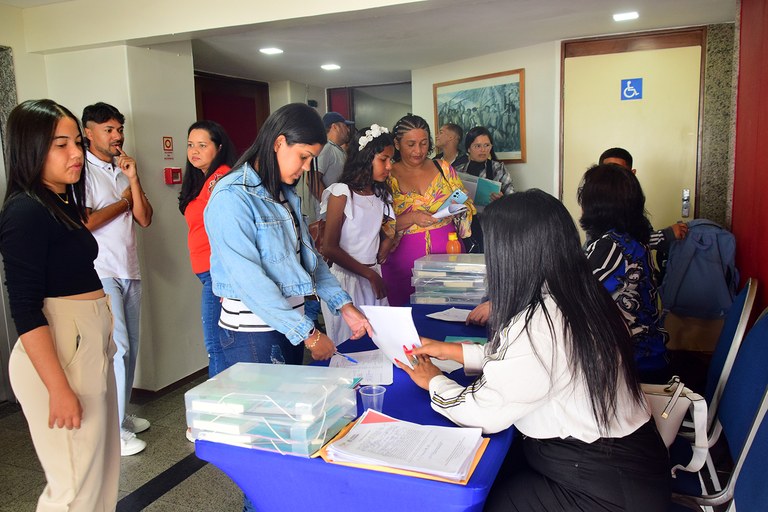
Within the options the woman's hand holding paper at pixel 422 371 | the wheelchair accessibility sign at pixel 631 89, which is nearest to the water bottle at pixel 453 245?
the woman's hand holding paper at pixel 422 371

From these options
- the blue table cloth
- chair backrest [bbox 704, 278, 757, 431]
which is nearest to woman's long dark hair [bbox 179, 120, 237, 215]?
the blue table cloth

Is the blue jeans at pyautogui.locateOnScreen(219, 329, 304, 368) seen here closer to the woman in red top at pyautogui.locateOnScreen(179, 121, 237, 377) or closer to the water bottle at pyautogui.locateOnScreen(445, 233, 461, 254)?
the woman in red top at pyautogui.locateOnScreen(179, 121, 237, 377)

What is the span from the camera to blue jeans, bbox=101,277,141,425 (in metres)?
2.98

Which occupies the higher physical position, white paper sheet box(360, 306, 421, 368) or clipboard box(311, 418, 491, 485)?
white paper sheet box(360, 306, 421, 368)

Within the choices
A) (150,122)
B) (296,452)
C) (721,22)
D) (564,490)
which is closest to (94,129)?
(150,122)

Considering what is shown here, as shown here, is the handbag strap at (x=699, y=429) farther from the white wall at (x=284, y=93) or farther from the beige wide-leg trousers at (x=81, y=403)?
the white wall at (x=284, y=93)

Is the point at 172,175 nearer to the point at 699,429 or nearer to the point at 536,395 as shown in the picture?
the point at 536,395

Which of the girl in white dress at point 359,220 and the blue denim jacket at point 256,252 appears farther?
the girl in white dress at point 359,220

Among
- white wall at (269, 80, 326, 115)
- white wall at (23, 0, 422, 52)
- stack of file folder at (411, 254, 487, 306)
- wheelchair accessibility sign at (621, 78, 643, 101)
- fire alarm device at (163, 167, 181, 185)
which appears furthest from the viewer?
white wall at (269, 80, 326, 115)

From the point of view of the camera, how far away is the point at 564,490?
133 centimetres

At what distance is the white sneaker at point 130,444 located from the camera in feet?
9.87

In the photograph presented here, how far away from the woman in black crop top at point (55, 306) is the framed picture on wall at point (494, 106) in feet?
14.3

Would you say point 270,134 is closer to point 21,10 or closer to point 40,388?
point 40,388

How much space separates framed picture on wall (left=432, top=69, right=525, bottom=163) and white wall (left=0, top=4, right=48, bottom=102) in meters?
3.68
